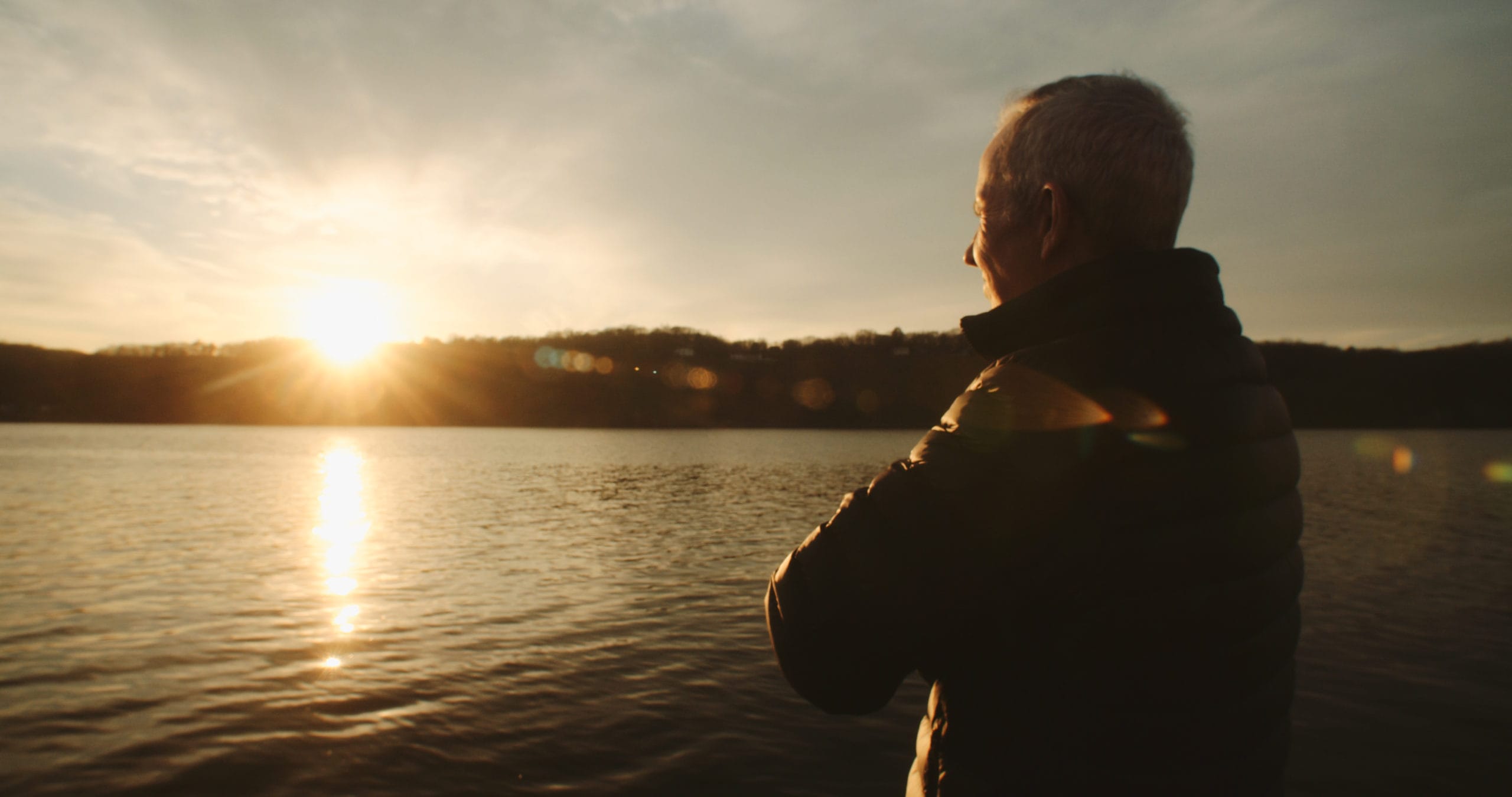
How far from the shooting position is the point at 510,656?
10508 millimetres

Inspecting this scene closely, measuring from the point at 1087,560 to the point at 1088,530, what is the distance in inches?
2.0

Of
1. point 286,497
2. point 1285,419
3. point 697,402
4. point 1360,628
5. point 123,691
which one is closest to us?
point 1285,419

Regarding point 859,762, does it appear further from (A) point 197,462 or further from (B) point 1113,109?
(A) point 197,462

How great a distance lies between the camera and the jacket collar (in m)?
1.38

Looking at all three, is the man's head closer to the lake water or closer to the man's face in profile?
the man's face in profile

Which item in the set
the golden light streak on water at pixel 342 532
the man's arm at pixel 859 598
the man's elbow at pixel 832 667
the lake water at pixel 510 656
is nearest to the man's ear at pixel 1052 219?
the man's arm at pixel 859 598

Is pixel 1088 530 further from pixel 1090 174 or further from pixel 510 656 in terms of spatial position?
pixel 510 656

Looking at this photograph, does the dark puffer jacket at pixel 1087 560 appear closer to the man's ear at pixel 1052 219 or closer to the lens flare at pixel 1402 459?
the man's ear at pixel 1052 219

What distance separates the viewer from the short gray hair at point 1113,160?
4.75 ft

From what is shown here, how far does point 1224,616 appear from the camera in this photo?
137 centimetres

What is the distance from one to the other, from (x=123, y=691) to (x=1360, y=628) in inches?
667

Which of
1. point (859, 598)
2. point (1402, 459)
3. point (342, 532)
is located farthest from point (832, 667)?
point (1402, 459)

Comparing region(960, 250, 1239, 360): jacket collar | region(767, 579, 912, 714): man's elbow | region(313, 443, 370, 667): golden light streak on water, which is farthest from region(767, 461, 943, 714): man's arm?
region(313, 443, 370, 667): golden light streak on water

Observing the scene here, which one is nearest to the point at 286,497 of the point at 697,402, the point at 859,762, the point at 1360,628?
the point at 859,762
